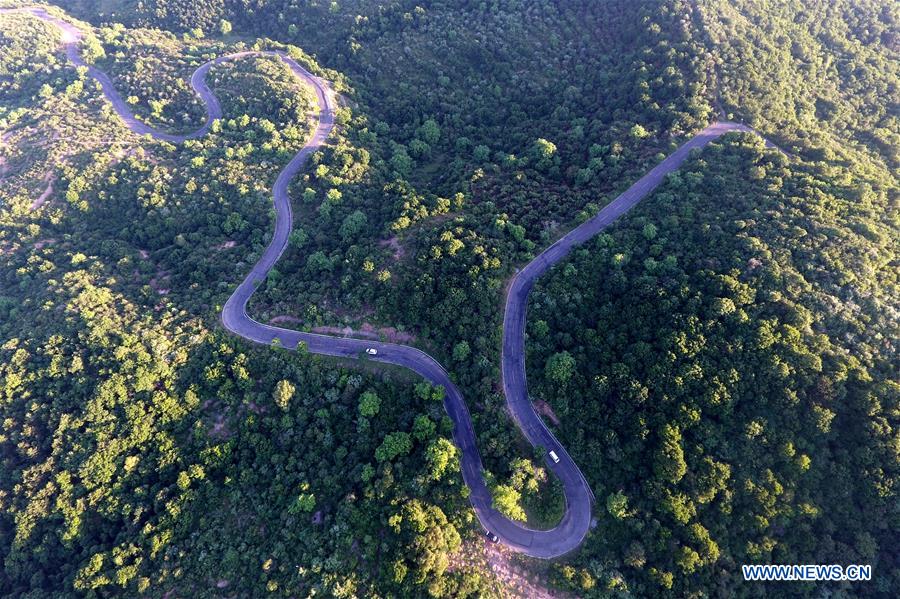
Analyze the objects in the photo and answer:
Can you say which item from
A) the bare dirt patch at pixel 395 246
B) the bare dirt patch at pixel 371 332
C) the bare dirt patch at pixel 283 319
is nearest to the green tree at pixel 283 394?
the bare dirt patch at pixel 371 332

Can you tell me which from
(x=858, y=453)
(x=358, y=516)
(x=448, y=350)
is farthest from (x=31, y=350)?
(x=858, y=453)

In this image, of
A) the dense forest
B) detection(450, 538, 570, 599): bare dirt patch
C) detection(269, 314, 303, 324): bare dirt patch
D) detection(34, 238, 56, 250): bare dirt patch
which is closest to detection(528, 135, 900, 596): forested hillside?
the dense forest

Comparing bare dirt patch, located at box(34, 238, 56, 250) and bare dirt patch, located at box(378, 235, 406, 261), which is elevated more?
bare dirt patch, located at box(378, 235, 406, 261)

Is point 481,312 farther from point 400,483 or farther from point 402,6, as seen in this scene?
point 402,6

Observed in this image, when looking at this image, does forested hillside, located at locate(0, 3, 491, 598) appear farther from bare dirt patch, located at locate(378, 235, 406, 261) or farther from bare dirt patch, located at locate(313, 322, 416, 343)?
bare dirt patch, located at locate(378, 235, 406, 261)

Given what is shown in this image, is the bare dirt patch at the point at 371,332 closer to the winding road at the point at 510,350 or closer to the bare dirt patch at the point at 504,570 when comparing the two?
the winding road at the point at 510,350

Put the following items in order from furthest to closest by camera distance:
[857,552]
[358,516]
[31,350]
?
[31,350], [358,516], [857,552]
